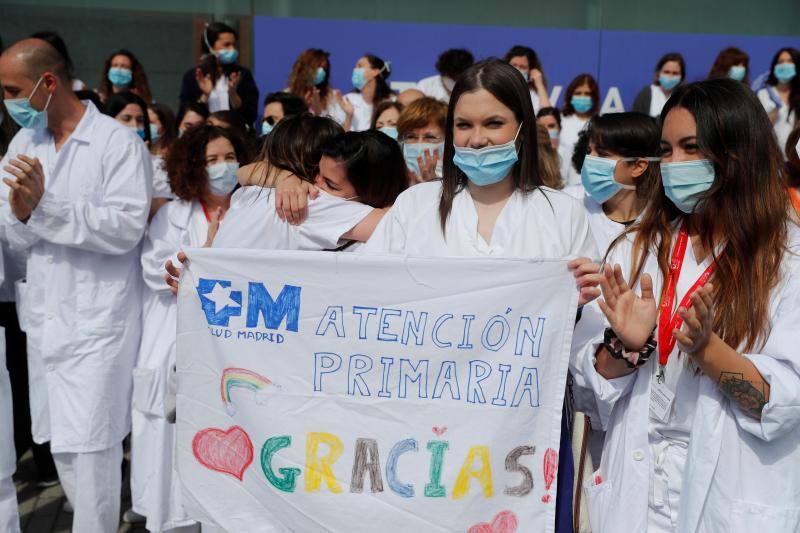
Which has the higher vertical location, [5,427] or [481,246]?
[481,246]

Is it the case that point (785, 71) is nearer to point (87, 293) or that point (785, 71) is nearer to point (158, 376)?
point (158, 376)

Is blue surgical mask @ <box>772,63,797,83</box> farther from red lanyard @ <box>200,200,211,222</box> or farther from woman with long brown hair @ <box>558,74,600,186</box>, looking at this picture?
red lanyard @ <box>200,200,211,222</box>

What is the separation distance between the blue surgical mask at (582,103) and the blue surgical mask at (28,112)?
4.94 m

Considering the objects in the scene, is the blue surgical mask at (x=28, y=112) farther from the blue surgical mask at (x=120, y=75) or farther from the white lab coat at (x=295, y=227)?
the blue surgical mask at (x=120, y=75)

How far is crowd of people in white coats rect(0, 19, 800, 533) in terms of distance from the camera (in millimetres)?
2428

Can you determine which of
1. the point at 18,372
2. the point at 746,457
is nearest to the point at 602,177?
the point at 746,457

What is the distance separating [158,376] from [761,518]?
9.82 ft

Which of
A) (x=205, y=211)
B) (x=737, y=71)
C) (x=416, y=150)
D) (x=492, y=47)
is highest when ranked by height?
(x=492, y=47)

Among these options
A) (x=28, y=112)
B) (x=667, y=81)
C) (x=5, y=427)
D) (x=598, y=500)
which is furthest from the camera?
(x=667, y=81)

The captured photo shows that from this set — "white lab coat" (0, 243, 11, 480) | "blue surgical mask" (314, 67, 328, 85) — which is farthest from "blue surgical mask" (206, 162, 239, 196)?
"blue surgical mask" (314, 67, 328, 85)

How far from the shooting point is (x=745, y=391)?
2.35 meters

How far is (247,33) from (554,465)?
278 inches

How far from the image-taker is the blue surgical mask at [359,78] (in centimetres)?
784

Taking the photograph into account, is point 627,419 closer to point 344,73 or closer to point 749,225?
point 749,225
